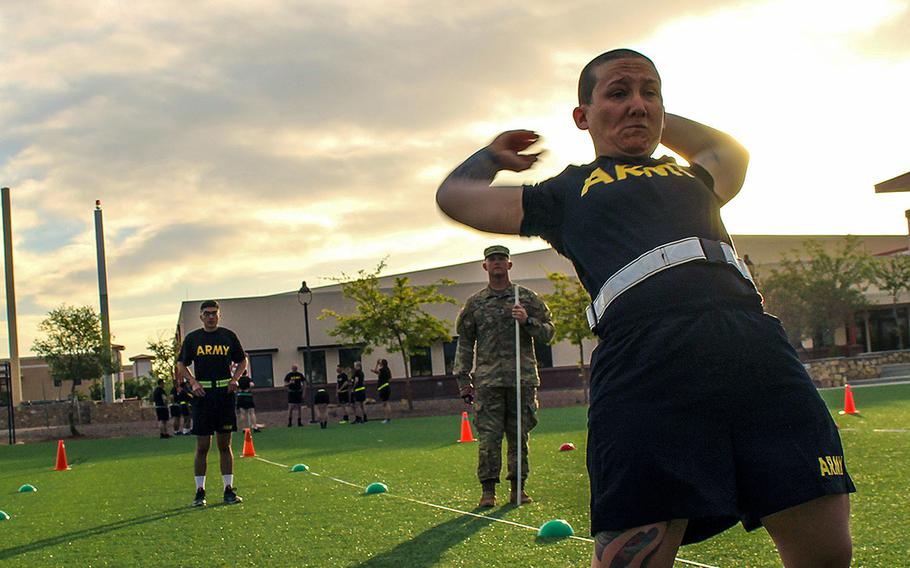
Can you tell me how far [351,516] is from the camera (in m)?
8.94

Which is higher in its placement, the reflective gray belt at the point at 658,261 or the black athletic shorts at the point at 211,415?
the reflective gray belt at the point at 658,261

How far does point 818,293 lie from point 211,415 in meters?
46.9

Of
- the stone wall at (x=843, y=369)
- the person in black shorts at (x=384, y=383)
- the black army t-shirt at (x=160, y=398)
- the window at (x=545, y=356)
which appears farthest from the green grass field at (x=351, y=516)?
the window at (x=545, y=356)

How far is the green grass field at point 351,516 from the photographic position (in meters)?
6.61

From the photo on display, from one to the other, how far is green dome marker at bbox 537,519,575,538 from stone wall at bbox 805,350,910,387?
117 ft

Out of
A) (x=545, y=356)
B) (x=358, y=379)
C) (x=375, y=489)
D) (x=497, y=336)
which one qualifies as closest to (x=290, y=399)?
(x=358, y=379)

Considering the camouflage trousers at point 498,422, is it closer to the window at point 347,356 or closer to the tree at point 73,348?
the tree at point 73,348

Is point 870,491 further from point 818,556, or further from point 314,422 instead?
point 314,422

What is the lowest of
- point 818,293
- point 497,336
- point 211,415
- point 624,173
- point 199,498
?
point 199,498

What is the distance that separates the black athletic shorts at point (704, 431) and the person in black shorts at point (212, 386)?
828 cm

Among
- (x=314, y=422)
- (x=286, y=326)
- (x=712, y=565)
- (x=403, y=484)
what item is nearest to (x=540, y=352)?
(x=286, y=326)

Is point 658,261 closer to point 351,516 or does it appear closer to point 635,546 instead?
point 635,546

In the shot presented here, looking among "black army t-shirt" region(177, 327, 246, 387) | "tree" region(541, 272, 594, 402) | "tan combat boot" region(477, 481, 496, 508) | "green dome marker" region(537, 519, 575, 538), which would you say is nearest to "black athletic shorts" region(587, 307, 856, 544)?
"green dome marker" region(537, 519, 575, 538)

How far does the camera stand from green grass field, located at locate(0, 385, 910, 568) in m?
6.61
